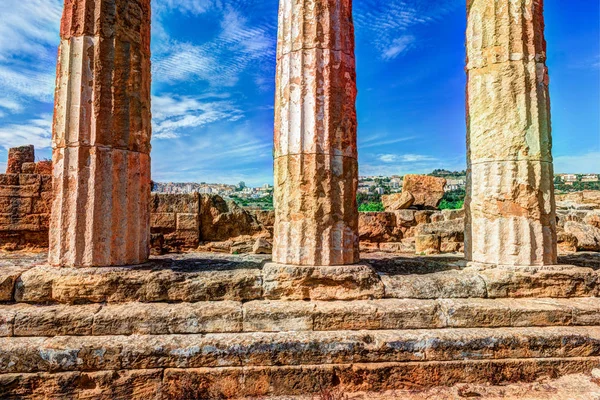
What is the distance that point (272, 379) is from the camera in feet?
14.8

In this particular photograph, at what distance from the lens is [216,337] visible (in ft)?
15.2

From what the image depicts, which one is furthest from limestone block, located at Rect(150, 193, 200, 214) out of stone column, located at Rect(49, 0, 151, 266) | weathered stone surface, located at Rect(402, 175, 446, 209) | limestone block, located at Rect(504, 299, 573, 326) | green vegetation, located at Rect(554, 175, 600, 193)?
green vegetation, located at Rect(554, 175, 600, 193)

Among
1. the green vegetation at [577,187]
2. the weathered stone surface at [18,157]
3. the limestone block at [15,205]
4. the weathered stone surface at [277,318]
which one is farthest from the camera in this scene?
the green vegetation at [577,187]

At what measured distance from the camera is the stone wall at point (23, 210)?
9773mm

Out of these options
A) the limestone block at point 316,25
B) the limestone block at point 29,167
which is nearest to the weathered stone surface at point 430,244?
the limestone block at point 316,25

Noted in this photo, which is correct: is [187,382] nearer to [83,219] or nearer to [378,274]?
[83,219]

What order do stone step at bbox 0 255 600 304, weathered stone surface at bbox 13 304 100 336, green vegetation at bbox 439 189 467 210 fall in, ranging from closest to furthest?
weathered stone surface at bbox 13 304 100 336 < stone step at bbox 0 255 600 304 < green vegetation at bbox 439 189 467 210

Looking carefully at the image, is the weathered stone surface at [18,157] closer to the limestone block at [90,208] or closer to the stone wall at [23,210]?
the stone wall at [23,210]

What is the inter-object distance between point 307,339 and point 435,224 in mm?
8768

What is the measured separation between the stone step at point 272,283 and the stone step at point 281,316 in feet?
0.43

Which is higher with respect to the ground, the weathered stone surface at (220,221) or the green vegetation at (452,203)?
the green vegetation at (452,203)

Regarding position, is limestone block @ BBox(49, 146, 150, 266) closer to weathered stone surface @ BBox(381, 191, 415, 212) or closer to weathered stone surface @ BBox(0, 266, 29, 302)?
weathered stone surface @ BBox(0, 266, 29, 302)

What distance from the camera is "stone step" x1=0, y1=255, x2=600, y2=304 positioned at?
194 inches

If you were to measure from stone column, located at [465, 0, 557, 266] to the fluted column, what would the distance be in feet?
6.45
